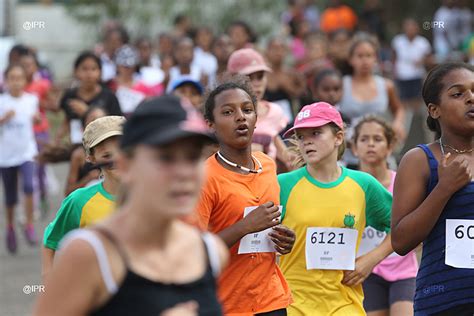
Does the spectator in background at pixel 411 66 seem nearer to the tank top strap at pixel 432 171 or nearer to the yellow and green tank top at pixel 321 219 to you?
the yellow and green tank top at pixel 321 219

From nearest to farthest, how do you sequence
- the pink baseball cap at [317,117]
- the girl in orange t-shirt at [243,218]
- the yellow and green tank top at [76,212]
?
the girl in orange t-shirt at [243,218]
the yellow and green tank top at [76,212]
the pink baseball cap at [317,117]

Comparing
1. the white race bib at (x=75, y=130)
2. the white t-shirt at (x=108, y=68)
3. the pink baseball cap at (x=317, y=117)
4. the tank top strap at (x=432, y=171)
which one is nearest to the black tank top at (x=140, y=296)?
the tank top strap at (x=432, y=171)

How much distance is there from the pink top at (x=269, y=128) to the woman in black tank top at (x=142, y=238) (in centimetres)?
465

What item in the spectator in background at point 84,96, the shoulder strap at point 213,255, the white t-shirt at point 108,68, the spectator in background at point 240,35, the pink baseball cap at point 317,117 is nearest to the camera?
the shoulder strap at point 213,255

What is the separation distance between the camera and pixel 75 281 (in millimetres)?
3271

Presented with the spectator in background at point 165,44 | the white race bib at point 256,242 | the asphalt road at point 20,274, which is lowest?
the asphalt road at point 20,274

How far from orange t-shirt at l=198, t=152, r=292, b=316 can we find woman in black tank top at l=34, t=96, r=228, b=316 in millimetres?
2192

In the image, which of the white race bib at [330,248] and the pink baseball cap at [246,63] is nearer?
the white race bib at [330,248]

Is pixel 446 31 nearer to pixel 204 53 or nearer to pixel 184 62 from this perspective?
pixel 204 53

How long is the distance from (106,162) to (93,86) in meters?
5.31

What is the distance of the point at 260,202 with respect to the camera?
584cm

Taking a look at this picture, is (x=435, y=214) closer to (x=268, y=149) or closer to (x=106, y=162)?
(x=106, y=162)

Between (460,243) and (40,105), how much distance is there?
10.2 meters

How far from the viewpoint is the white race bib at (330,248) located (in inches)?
236
